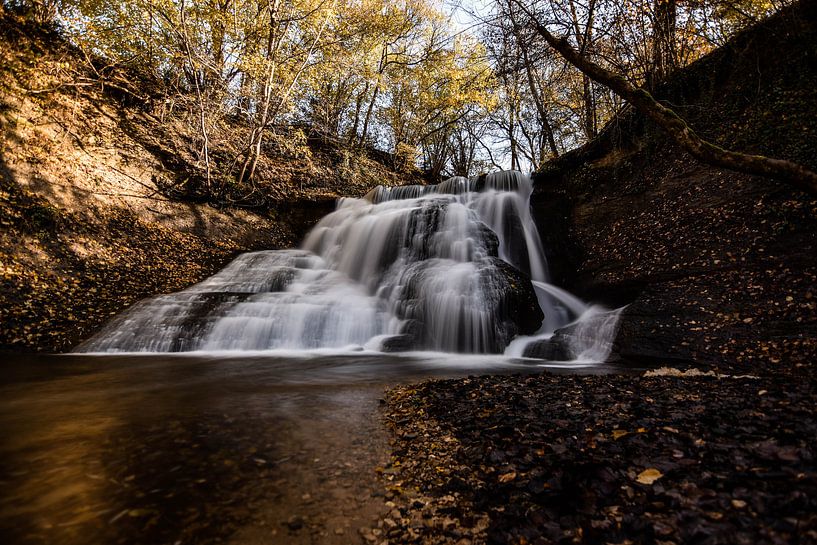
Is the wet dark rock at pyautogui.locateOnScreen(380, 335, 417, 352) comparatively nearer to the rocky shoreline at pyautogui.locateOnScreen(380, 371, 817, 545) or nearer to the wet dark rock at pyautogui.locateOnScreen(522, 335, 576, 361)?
the wet dark rock at pyautogui.locateOnScreen(522, 335, 576, 361)

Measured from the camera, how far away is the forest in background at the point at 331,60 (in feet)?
23.3

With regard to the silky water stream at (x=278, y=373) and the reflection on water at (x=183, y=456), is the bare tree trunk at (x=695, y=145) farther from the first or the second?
the reflection on water at (x=183, y=456)

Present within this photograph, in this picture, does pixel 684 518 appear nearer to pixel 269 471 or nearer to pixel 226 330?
pixel 269 471

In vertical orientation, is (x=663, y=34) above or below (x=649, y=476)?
above

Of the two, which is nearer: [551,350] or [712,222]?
[551,350]

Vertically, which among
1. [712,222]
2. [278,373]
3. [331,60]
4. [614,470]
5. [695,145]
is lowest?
[278,373]

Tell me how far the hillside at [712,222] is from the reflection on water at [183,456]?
18.2 ft

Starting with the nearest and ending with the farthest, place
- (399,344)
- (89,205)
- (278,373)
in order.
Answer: (278,373)
(399,344)
(89,205)

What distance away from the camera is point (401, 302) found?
990 centimetres

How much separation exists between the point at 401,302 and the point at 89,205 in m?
10.0

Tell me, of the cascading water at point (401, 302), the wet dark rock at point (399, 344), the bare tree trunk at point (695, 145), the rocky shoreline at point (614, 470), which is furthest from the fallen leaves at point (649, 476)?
the wet dark rock at point (399, 344)

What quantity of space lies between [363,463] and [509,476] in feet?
3.43

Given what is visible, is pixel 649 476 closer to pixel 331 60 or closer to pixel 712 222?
pixel 712 222

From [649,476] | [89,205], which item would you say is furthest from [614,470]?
[89,205]
